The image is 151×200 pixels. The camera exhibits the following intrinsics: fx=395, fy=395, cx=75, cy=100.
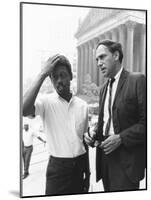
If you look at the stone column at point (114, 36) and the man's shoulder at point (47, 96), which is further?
the stone column at point (114, 36)

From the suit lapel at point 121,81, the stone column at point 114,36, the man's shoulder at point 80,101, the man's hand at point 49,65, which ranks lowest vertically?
the man's shoulder at point 80,101

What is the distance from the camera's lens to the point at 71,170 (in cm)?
311

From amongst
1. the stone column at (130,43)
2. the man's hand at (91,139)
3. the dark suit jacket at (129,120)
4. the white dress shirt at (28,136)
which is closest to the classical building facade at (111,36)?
the stone column at (130,43)

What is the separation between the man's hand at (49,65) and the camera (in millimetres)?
3048

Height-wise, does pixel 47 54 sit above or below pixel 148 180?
above

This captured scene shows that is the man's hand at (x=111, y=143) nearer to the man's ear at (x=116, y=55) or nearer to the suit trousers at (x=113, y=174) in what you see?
the suit trousers at (x=113, y=174)

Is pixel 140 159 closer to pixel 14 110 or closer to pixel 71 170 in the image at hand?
pixel 71 170

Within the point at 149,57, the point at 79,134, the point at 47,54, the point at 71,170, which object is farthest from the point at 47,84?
the point at 149,57

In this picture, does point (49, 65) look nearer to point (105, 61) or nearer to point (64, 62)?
point (64, 62)

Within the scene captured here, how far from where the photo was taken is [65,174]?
3.10 meters

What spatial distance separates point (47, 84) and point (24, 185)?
2.61 ft

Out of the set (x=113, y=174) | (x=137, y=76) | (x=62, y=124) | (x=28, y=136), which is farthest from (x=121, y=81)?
(x=28, y=136)

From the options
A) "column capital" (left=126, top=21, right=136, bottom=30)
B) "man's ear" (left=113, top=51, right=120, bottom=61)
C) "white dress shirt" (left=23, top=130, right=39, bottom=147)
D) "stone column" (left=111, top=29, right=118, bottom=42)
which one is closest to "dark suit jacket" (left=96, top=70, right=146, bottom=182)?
"man's ear" (left=113, top=51, right=120, bottom=61)

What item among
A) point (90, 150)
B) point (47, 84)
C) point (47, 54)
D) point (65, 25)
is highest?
point (65, 25)
